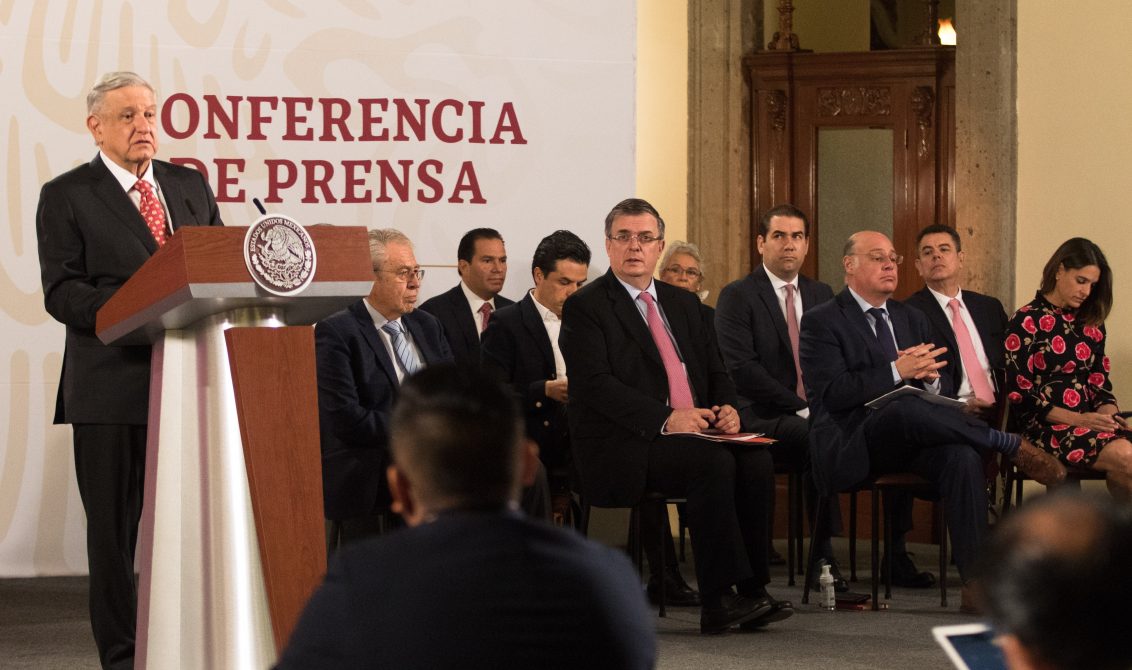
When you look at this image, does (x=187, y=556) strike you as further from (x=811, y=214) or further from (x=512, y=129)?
(x=811, y=214)

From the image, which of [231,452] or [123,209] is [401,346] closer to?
[123,209]

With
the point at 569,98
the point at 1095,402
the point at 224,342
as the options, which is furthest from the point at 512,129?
the point at 224,342

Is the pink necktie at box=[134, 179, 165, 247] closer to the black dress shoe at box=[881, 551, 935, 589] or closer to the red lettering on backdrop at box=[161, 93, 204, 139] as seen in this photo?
the red lettering on backdrop at box=[161, 93, 204, 139]

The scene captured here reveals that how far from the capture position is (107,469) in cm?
354

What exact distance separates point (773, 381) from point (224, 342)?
388 centimetres

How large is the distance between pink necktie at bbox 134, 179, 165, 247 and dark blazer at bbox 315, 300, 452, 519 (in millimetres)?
1242

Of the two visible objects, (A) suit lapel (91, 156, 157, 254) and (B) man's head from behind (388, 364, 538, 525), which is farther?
(A) suit lapel (91, 156, 157, 254)

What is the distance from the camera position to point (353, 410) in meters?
4.86

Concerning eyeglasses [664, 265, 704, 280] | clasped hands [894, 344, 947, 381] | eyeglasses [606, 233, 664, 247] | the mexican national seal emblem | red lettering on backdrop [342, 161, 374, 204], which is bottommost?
clasped hands [894, 344, 947, 381]

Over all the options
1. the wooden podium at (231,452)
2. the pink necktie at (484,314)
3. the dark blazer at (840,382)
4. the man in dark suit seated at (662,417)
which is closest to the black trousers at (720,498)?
the man in dark suit seated at (662,417)

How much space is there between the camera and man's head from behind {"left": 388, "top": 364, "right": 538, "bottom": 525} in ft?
4.62

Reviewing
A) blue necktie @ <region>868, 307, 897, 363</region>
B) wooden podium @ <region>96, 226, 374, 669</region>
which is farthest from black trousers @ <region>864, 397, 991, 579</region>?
wooden podium @ <region>96, 226, 374, 669</region>

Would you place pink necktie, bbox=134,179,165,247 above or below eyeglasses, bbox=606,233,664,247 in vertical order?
above

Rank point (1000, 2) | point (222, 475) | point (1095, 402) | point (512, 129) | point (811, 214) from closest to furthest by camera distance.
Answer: point (222, 475) → point (512, 129) → point (1095, 402) → point (1000, 2) → point (811, 214)
